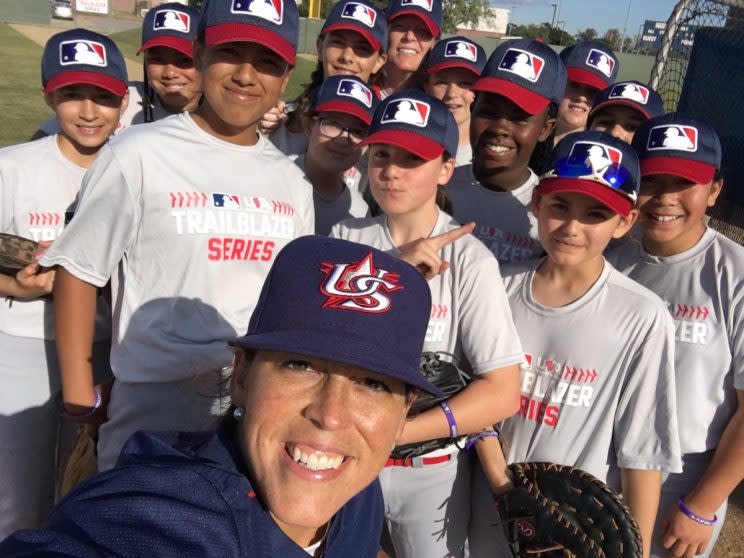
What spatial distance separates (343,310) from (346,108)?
2162 millimetres

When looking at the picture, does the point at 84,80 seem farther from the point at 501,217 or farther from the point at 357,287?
the point at 357,287

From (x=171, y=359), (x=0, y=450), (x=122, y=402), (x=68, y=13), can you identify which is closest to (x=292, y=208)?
(x=171, y=359)

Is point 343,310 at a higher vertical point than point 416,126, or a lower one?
lower

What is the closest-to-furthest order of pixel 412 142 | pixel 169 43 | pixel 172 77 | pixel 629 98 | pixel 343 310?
1. pixel 343 310
2. pixel 412 142
3. pixel 629 98
4. pixel 169 43
5. pixel 172 77

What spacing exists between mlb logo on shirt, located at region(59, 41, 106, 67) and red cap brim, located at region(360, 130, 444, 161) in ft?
4.65

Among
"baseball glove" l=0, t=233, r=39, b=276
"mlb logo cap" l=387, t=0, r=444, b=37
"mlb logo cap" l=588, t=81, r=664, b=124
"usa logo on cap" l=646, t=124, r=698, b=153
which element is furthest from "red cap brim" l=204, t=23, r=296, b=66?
"mlb logo cap" l=387, t=0, r=444, b=37

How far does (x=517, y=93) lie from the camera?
319 cm

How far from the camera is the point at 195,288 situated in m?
2.15

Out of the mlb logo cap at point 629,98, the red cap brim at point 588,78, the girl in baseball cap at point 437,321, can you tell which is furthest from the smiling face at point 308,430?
the red cap brim at point 588,78

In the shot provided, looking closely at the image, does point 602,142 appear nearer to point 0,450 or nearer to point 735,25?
point 0,450

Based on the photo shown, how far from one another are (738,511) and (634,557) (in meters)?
2.59

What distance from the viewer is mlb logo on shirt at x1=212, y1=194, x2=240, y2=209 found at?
218 cm

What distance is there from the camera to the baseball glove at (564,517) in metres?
2.01

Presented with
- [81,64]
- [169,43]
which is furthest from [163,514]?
[169,43]
